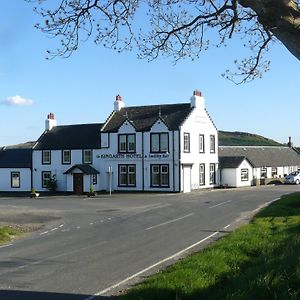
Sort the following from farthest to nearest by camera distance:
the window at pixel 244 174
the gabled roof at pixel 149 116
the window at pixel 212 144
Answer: the window at pixel 244 174 → the window at pixel 212 144 → the gabled roof at pixel 149 116

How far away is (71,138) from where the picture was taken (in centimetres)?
6094

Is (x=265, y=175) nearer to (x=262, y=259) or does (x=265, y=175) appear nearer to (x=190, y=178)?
(x=190, y=178)

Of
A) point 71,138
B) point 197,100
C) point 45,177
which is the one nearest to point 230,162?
point 197,100

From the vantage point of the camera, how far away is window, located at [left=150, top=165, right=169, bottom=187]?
5444cm

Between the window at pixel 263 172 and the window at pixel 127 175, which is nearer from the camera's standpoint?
→ the window at pixel 127 175

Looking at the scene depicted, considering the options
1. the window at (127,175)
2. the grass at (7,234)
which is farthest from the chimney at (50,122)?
the grass at (7,234)

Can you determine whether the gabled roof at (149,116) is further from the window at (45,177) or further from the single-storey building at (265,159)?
the single-storey building at (265,159)

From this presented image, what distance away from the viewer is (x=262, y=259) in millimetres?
12188

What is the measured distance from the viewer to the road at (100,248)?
1166 cm

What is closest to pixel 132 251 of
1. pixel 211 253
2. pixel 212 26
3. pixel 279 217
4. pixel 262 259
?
pixel 211 253

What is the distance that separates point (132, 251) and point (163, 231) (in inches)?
222

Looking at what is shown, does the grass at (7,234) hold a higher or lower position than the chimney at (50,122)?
lower

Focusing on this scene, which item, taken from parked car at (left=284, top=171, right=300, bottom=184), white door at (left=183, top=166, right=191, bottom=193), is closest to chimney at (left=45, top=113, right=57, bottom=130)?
white door at (left=183, top=166, right=191, bottom=193)

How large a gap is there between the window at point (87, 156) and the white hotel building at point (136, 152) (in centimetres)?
11
